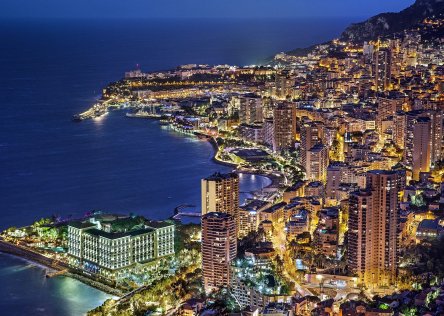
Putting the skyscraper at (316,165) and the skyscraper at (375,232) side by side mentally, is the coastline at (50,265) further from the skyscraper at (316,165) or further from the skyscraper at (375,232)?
the skyscraper at (316,165)

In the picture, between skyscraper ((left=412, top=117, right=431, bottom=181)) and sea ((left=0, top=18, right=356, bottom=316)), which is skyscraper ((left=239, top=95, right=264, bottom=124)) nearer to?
sea ((left=0, top=18, right=356, bottom=316))

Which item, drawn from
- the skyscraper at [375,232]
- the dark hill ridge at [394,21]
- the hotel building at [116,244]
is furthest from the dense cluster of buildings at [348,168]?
the dark hill ridge at [394,21]

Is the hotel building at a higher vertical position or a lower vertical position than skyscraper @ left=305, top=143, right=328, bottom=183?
lower

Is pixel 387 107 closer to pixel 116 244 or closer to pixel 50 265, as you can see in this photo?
pixel 116 244

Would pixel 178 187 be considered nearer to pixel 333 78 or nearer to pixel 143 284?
pixel 143 284

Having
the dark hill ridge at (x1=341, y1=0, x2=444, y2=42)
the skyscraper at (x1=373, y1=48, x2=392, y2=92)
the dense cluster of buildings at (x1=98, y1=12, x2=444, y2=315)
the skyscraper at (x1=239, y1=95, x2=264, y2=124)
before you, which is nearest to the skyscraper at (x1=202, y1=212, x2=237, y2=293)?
the dense cluster of buildings at (x1=98, y1=12, x2=444, y2=315)

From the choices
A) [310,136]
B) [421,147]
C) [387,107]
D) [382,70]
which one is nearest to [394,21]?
[382,70]
